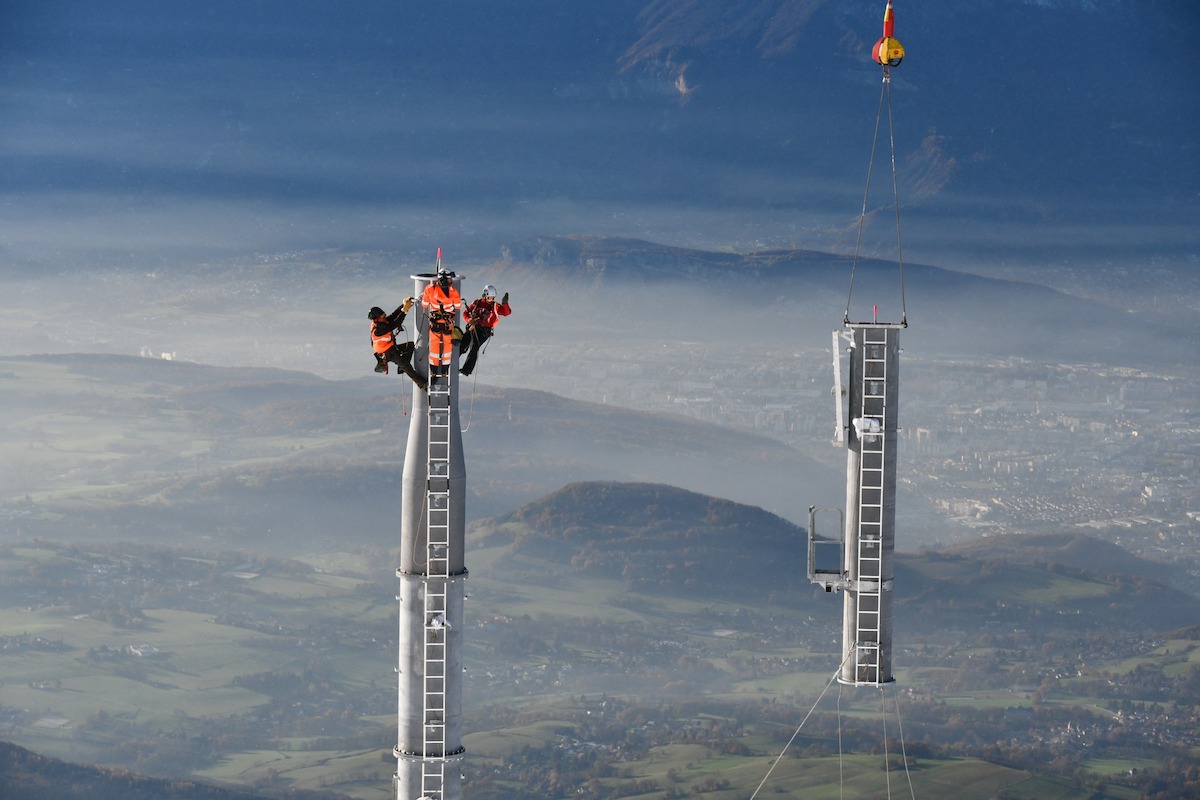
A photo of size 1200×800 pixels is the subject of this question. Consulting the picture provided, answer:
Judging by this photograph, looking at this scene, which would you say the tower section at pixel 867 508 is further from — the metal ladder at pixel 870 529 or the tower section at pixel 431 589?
the tower section at pixel 431 589

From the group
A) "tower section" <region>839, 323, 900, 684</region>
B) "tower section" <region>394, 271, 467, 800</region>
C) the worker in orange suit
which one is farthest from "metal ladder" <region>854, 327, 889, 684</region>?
the worker in orange suit

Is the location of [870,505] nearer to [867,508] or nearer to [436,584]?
[867,508]

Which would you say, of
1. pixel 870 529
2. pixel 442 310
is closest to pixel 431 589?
pixel 442 310

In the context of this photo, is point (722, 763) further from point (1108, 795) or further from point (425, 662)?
point (425, 662)

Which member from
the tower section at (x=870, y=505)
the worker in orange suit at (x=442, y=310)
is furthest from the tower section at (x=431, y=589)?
the tower section at (x=870, y=505)

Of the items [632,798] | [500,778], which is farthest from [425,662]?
[500,778]
